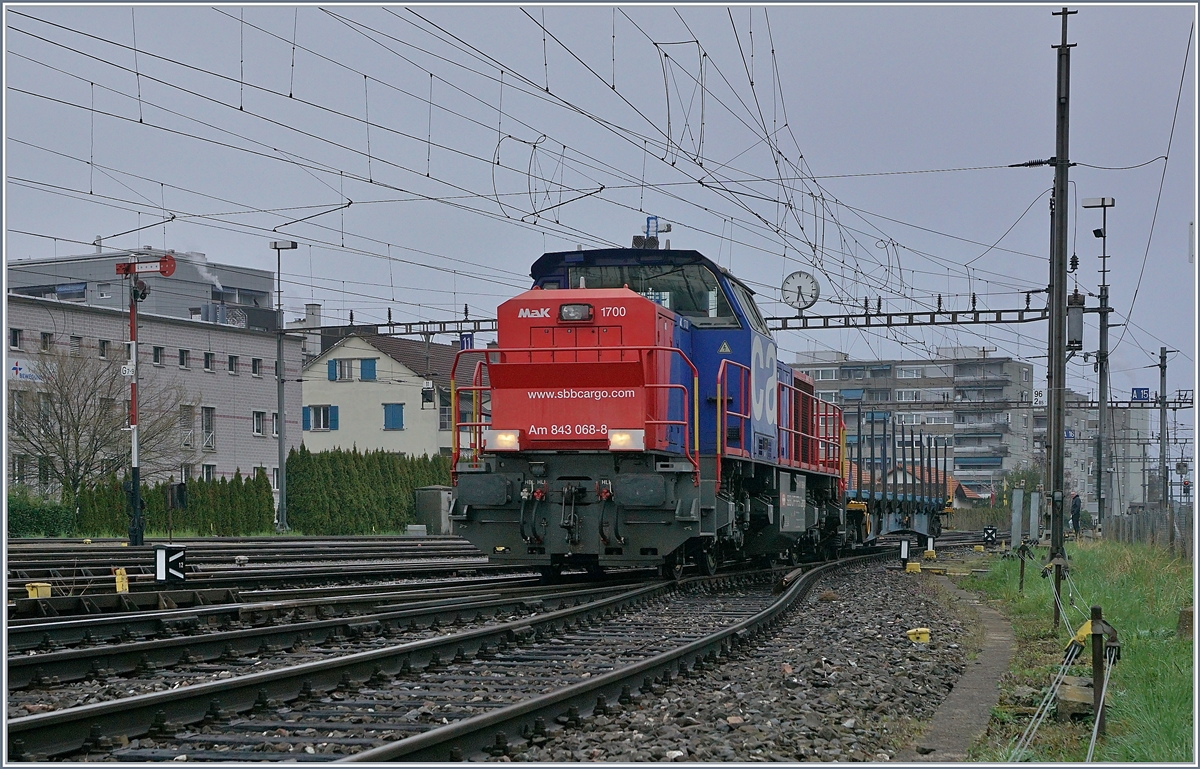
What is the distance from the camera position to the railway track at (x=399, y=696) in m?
5.95

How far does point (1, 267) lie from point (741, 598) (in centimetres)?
977

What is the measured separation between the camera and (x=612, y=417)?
13.3m

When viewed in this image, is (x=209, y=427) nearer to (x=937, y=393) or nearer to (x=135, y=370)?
(x=135, y=370)

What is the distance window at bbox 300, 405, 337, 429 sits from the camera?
63906mm

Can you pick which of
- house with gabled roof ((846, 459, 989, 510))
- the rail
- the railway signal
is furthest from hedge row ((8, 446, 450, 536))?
the rail

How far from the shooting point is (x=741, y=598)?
14.1 meters

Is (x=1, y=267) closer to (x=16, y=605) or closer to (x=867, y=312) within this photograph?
Result: (x=16, y=605)

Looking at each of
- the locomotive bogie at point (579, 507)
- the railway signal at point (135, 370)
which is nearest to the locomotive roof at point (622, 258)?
the locomotive bogie at point (579, 507)

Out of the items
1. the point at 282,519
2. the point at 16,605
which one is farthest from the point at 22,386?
the point at 16,605

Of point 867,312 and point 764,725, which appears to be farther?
point 867,312

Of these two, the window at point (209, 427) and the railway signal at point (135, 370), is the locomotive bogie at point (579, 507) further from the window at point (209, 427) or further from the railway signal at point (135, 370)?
the window at point (209, 427)

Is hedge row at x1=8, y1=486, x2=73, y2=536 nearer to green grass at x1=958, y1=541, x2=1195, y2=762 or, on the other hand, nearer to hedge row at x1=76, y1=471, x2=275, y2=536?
hedge row at x1=76, y1=471, x2=275, y2=536

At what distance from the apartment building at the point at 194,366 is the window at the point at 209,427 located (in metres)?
0.04

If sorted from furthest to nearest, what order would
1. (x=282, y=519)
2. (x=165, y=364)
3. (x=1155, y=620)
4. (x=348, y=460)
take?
(x=165, y=364), (x=348, y=460), (x=282, y=519), (x=1155, y=620)
